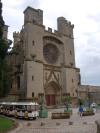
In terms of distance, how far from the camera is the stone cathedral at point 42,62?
149 ft

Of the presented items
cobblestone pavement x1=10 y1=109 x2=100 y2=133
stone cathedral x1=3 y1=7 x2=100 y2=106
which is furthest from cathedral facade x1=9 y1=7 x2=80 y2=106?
cobblestone pavement x1=10 y1=109 x2=100 y2=133

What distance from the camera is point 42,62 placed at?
158 feet

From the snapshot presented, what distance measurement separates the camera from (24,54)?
46688mm

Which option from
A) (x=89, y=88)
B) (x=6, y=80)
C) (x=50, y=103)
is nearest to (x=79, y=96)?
(x=89, y=88)

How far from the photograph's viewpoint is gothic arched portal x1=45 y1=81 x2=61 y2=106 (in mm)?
49713

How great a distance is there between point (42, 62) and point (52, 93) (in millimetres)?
7022

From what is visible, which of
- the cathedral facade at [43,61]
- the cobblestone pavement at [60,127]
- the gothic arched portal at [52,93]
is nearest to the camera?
the cobblestone pavement at [60,127]

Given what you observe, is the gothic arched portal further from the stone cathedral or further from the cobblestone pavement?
the cobblestone pavement

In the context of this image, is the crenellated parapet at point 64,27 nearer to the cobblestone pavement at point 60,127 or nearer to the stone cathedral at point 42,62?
the stone cathedral at point 42,62

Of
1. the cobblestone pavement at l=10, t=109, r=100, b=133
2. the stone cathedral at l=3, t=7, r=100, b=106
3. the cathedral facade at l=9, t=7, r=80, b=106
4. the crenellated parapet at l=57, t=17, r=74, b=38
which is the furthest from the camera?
the crenellated parapet at l=57, t=17, r=74, b=38

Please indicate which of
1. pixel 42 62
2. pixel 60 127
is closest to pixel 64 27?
pixel 42 62

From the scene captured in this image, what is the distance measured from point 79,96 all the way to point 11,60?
19.2 m

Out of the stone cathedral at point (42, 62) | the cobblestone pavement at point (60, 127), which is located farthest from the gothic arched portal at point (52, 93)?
the cobblestone pavement at point (60, 127)

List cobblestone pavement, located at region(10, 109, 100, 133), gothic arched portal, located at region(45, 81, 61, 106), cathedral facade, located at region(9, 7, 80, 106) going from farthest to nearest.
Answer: gothic arched portal, located at region(45, 81, 61, 106), cathedral facade, located at region(9, 7, 80, 106), cobblestone pavement, located at region(10, 109, 100, 133)
